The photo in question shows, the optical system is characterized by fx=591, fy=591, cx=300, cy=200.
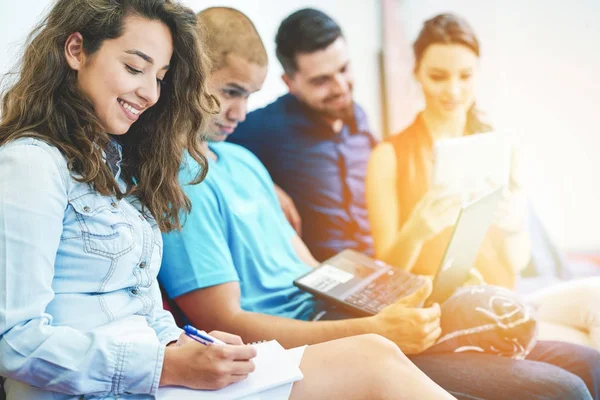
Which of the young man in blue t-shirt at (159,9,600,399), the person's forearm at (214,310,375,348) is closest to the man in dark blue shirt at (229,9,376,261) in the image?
the young man in blue t-shirt at (159,9,600,399)

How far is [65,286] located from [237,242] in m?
0.54

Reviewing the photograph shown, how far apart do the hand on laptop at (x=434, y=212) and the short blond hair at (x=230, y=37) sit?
686 mm

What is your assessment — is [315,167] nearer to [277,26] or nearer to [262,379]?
[277,26]

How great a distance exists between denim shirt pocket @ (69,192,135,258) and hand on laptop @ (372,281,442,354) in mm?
584

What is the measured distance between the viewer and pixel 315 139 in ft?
5.88

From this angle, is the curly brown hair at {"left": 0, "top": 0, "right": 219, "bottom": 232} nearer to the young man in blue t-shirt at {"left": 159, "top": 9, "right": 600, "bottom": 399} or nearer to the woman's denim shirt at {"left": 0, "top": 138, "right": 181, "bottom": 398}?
the woman's denim shirt at {"left": 0, "top": 138, "right": 181, "bottom": 398}

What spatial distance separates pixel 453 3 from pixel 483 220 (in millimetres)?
910

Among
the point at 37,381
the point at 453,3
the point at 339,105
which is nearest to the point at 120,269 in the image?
the point at 37,381

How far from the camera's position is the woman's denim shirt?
0.78 metres

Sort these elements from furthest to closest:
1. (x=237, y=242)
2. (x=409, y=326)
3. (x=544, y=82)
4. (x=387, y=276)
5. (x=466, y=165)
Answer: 1. (x=544, y=82)
2. (x=466, y=165)
3. (x=387, y=276)
4. (x=237, y=242)
5. (x=409, y=326)

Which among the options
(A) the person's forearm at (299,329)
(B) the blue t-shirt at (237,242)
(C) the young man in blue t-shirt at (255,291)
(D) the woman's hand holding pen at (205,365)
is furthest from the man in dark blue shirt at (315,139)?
(D) the woman's hand holding pen at (205,365)

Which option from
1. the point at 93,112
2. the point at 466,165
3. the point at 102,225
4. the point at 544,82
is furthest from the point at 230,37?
the point at 544,82

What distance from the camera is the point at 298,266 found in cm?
151

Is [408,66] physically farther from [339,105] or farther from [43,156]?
[43,156]
